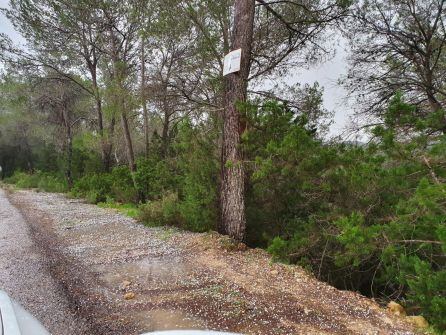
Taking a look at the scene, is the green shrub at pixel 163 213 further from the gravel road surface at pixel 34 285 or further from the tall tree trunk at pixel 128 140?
the tall tree trunk at pixel 128 140

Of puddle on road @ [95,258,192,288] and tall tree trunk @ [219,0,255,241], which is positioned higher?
tall tree trunk @ [219,0,255,241]

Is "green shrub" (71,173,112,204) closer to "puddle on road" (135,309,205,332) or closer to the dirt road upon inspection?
the dirt road

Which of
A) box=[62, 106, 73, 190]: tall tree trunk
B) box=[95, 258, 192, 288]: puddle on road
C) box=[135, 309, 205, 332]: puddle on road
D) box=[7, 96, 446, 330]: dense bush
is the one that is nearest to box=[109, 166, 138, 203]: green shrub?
box=[7, 96, 446, 330]: dense bush

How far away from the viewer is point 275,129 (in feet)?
18.0

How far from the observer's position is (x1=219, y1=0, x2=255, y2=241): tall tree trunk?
17.5ft

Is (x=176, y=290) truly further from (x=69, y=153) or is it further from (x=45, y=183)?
(x=45, y=183)

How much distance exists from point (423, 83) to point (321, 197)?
625 cm

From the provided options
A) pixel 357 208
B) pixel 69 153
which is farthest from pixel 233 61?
pixel 69 153

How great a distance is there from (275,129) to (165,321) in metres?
3.50

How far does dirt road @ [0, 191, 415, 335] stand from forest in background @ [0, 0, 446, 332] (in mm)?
603

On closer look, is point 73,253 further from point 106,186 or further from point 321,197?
point 106,186

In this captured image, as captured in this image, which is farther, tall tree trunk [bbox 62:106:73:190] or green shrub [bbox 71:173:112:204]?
tall tree trunk [bbox 62:106:73:190]

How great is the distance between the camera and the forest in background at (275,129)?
397 centimetres

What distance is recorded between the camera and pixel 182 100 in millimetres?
8219
